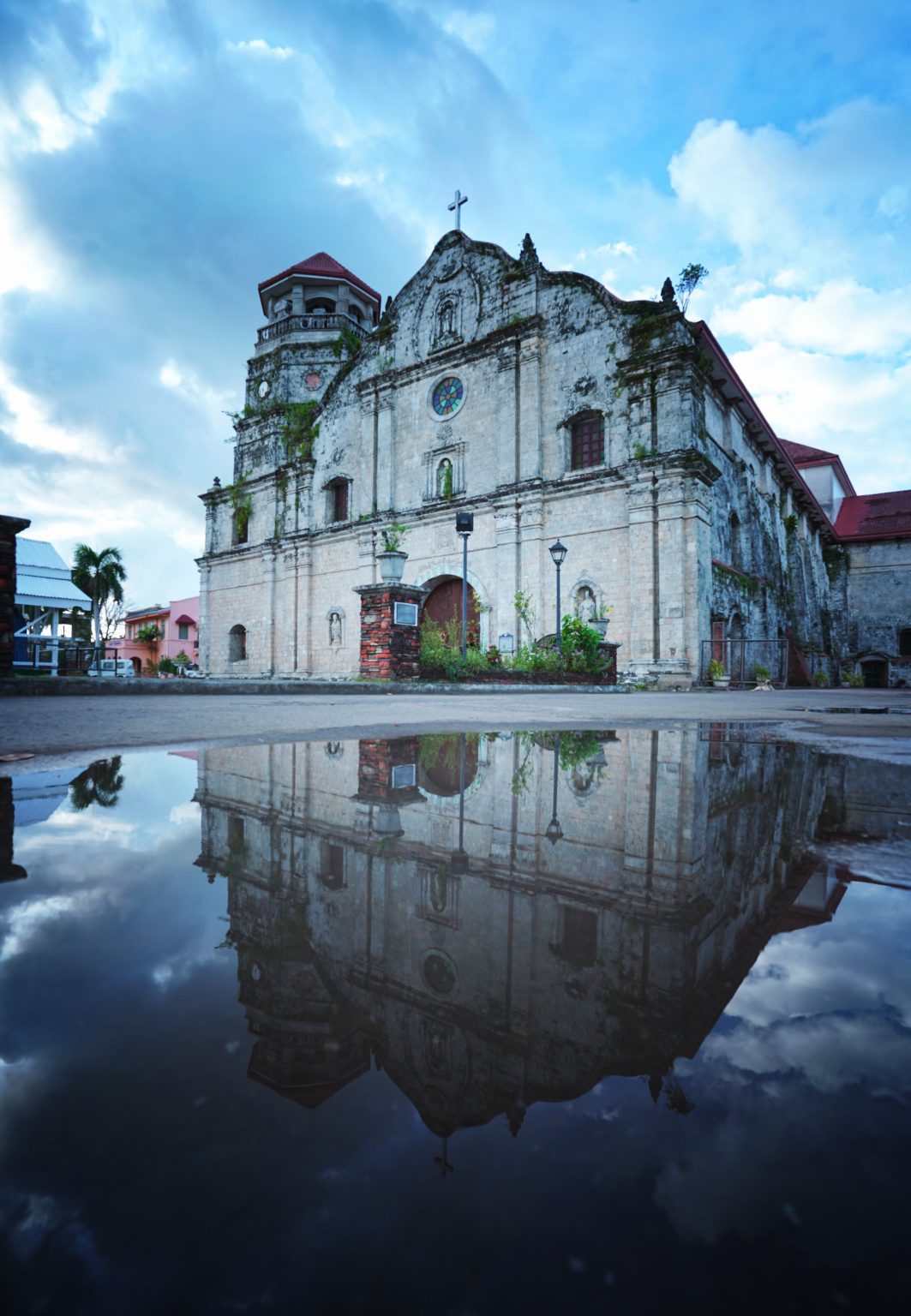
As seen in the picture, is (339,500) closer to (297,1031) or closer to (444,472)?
(444,472)

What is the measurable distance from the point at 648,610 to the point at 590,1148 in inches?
615

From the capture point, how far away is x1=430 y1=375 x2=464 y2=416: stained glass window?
765 inches

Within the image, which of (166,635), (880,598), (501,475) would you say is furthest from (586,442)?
(166,635)

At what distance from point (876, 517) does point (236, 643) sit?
30.4 metres

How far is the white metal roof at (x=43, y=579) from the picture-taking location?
661 inches

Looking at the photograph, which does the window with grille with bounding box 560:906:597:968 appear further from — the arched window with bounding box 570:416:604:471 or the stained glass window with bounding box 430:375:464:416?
the stained glass window with bounding box 430:375:464:416

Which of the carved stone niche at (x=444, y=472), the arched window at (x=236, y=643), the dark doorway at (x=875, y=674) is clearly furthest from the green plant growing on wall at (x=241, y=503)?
the dark doorway at (x=875, y=674)

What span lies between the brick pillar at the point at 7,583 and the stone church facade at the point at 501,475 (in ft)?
37.8

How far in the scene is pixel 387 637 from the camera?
1052 cm

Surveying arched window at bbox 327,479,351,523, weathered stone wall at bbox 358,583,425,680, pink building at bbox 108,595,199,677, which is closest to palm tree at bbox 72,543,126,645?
pink building at bbox 108,595,199,677

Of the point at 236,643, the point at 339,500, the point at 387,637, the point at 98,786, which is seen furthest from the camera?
the point at 236,643

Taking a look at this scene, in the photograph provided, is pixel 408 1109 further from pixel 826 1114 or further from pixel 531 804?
pixel 531 804

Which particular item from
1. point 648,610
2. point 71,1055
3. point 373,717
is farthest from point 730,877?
point 648,610

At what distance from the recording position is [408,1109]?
50 centimetres
